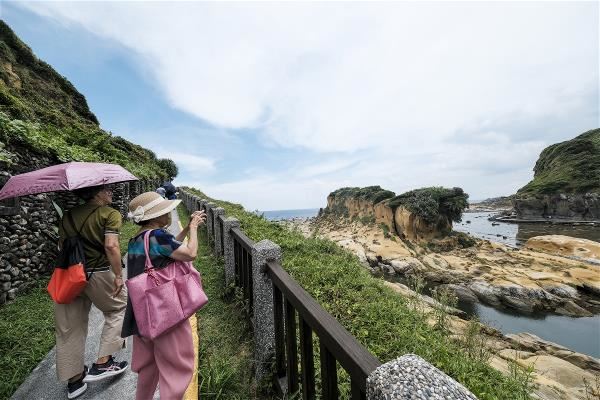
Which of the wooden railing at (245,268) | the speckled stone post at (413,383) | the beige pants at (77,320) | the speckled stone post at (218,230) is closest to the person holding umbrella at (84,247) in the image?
the beige pants at (77,320)

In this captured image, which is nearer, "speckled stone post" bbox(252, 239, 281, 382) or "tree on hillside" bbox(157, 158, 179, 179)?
"speckled stone post" bbox(252, 239, 281, 382)

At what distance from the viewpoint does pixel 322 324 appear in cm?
178

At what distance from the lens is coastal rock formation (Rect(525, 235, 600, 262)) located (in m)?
24.4

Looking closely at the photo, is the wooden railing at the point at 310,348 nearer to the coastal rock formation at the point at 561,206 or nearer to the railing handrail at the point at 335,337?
the railing handrail at the point at 335,337

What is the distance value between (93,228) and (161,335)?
132cm

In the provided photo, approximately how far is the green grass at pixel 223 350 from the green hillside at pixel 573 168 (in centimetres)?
7139

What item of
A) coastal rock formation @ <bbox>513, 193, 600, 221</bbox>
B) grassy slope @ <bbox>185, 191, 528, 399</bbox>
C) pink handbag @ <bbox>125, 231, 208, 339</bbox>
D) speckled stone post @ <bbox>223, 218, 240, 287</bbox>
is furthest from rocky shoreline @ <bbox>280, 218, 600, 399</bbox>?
coastal rock formation @ <bbox>513, 193, 600, 221</bbox>

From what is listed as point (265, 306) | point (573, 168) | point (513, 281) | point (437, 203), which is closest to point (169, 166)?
point (437, 203)

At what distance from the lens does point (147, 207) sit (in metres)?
2.27

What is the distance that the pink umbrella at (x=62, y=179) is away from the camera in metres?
2.72

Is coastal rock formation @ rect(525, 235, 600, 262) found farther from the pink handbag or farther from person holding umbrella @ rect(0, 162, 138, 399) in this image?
→ person holding umbrella @ rect(0, 162, 138, 399)

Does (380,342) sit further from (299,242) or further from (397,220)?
(397,220)

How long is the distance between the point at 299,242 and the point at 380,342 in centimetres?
307

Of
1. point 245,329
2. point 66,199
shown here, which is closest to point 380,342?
point 245,329
